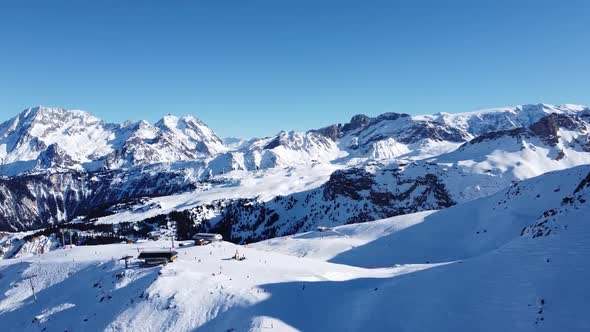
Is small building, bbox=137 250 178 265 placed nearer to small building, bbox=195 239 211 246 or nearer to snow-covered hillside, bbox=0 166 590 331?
snow-covered hillside, bbox=0 166 590 331

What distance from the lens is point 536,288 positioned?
84.2 ft

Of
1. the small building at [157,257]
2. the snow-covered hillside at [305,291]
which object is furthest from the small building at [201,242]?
the small building at [157,257]

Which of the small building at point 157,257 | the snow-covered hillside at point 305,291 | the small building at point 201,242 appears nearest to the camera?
the snow-covered hillside at point 305,291

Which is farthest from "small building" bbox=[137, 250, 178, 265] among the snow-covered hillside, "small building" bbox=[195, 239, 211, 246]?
"small building" bbox=[195, 239, 211, 246]

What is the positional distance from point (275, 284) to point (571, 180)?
216 ft

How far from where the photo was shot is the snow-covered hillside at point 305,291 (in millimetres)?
25688

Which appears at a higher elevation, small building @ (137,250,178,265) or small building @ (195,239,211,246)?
small building @ (137,250,178,265)

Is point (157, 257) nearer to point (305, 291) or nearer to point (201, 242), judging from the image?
point (201, 242)

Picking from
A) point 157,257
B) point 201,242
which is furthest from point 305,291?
point 201,242

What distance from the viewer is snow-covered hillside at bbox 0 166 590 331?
25.7 metres

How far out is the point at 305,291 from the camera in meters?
35.4

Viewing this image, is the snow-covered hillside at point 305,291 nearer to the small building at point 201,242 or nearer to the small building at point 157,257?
the small building at point 157,257

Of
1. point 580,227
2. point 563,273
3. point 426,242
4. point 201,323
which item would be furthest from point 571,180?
point 201,323

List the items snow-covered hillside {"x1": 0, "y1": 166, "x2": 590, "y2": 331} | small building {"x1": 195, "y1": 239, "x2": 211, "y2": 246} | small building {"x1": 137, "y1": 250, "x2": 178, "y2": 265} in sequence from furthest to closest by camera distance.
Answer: small building {"x1": 195, "y1": 239, "x2": 211, "y2": 246} → small building {"x1": 137, "y1": 250, "x2": 178, "y2": 265} → snow-covered hillside {"x1": 0, "y1": 166, "x2": 590, "y2": 331}
